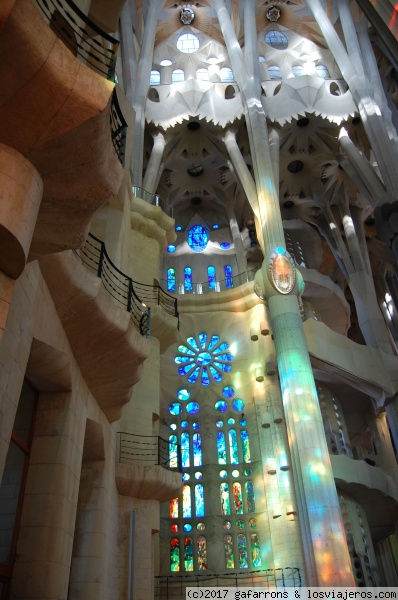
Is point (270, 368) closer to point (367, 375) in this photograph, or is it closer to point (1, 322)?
point (367, 375)

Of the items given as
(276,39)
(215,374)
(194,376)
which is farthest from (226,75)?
(194,376)

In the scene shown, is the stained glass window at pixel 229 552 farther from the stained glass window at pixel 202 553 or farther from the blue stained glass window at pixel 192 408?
the blue stained glass window at pixel 192 408

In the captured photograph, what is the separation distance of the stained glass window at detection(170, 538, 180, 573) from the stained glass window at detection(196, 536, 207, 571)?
64 centimetres

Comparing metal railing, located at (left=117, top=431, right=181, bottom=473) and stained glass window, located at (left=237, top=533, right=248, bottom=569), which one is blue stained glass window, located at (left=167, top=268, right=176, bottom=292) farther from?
metal railing, located at (left=117, top=431, right=181, bottom=473)

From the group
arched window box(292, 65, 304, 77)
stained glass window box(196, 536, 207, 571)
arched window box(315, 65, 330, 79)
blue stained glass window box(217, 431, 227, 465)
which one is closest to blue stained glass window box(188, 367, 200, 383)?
blue stained glass window box(217, 431, 227, 465)

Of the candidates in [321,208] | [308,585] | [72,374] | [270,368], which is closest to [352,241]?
[321,208]

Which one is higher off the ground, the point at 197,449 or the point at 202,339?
the point at 202,339

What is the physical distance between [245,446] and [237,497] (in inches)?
66.9

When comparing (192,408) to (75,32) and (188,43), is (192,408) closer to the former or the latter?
(75,32)

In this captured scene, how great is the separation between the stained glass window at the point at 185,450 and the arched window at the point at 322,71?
695 inches

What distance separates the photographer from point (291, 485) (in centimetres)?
1573

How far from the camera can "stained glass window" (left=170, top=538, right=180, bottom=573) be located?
15591 mm

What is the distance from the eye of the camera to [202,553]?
15.9 meters

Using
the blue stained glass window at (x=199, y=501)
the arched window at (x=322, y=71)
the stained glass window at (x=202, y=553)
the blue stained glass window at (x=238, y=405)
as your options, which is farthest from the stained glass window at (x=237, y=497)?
the arched window at (x=322, y=71)
